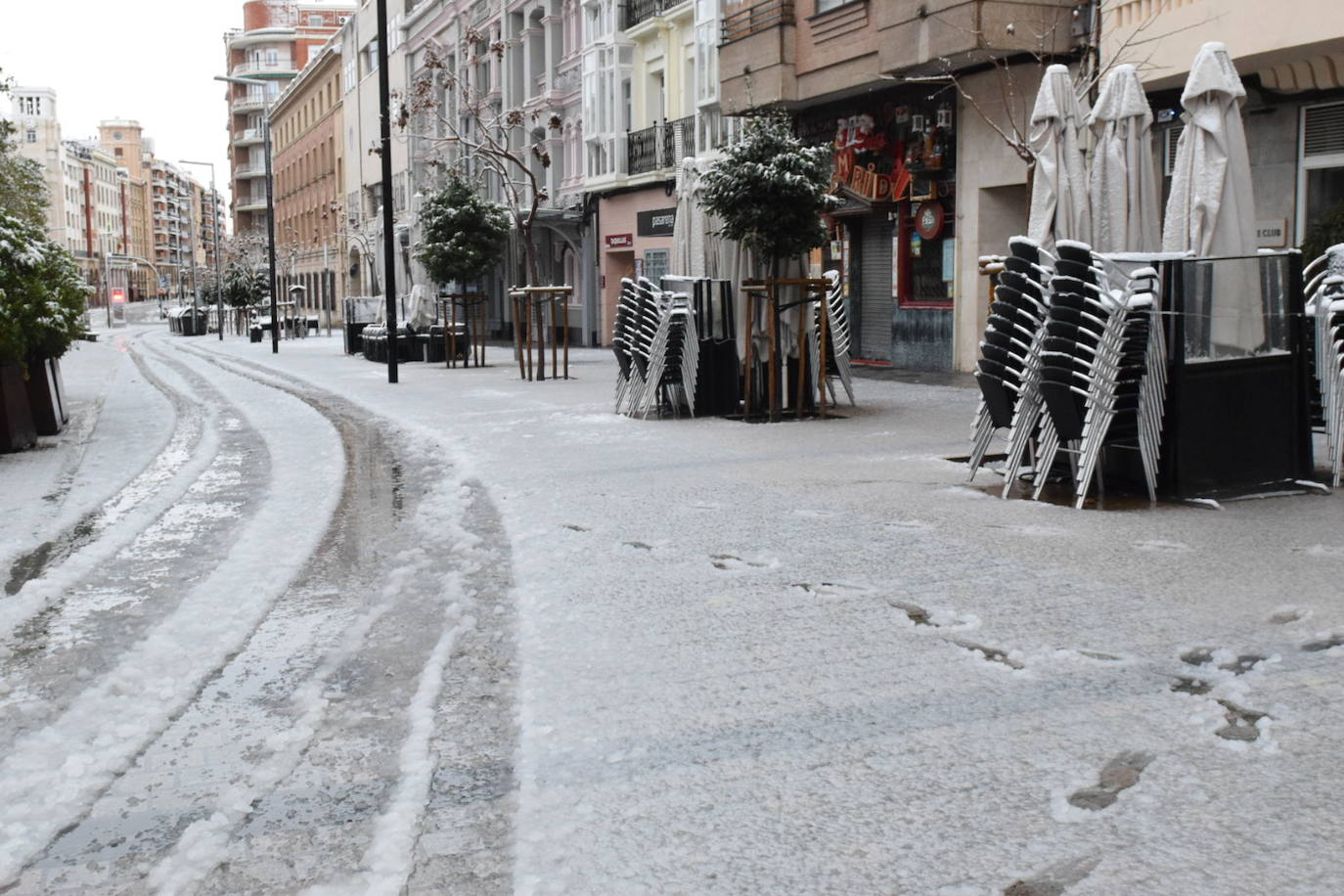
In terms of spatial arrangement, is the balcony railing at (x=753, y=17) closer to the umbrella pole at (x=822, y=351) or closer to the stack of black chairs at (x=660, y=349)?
the stack of black chairs at (x=660, y=349)

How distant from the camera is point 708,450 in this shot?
438 inches

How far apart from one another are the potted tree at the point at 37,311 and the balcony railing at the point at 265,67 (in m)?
108

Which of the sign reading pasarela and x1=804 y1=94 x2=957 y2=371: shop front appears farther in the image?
the sign reading pasarela

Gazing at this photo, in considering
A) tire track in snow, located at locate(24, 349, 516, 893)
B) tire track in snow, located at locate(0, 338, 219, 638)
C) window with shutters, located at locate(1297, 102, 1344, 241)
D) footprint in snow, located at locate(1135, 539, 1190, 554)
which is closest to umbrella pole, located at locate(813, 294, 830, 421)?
tire track in snow, located at locate(0, 338, 219, 638)

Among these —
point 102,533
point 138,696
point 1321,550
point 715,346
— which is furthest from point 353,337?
point 138,696

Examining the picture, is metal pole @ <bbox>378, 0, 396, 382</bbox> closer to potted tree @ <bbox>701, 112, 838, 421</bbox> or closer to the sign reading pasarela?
the sign reading pasarela

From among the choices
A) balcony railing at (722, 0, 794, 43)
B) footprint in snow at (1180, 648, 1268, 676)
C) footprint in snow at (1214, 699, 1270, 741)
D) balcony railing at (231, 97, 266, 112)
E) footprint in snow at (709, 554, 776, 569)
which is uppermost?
balcony railing at (231, 97, 266, 112)

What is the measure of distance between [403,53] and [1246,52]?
153ft

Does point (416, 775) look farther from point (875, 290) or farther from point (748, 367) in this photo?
point (875, 290)

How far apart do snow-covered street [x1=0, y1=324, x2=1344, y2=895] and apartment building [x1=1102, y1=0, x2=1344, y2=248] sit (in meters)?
8.59

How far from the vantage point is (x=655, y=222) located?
33.2 meters

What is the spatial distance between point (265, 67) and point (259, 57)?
1.08 meters

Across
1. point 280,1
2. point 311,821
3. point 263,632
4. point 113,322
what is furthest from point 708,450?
point 280,1

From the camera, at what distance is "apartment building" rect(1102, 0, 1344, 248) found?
589 inches
